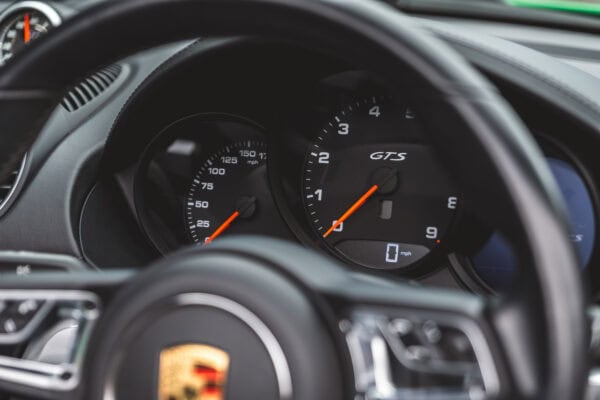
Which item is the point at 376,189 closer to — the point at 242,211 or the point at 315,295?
the point at 242,211

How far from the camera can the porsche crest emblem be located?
90 centimetres

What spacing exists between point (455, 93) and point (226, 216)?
1.36m

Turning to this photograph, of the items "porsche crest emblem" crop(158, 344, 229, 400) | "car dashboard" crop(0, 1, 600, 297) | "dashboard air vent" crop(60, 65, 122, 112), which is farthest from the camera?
"dashboard air vent" crop(60, 65, 122, 112)

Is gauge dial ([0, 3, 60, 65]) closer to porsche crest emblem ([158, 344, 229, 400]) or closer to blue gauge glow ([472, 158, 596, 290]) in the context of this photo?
blue gauge glow ([472, 158, 596, 290])

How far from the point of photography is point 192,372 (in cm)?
91

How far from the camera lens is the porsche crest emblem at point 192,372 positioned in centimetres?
90

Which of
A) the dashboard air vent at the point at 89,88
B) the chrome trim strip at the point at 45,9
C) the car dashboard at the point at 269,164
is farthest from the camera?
the chrome trim strip at the point at 45,9

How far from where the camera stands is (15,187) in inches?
69.7

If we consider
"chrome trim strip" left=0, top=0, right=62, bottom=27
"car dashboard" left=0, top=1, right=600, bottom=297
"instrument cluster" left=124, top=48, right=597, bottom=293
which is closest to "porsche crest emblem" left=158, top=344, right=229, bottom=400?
"car dashboard" left=0, top=1, right=600, bottom=297

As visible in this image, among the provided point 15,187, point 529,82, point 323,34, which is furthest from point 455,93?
point 15,187

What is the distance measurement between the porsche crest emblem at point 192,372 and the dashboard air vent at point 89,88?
1057mm

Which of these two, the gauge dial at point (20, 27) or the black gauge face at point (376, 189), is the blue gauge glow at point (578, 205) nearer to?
the black gauge face at point (376, 189)

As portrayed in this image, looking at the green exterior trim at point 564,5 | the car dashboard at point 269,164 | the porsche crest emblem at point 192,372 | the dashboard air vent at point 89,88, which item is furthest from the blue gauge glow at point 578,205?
the porsche crest emblem at point 192,372

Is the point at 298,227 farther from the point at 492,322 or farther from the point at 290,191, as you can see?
the point at 492,322
